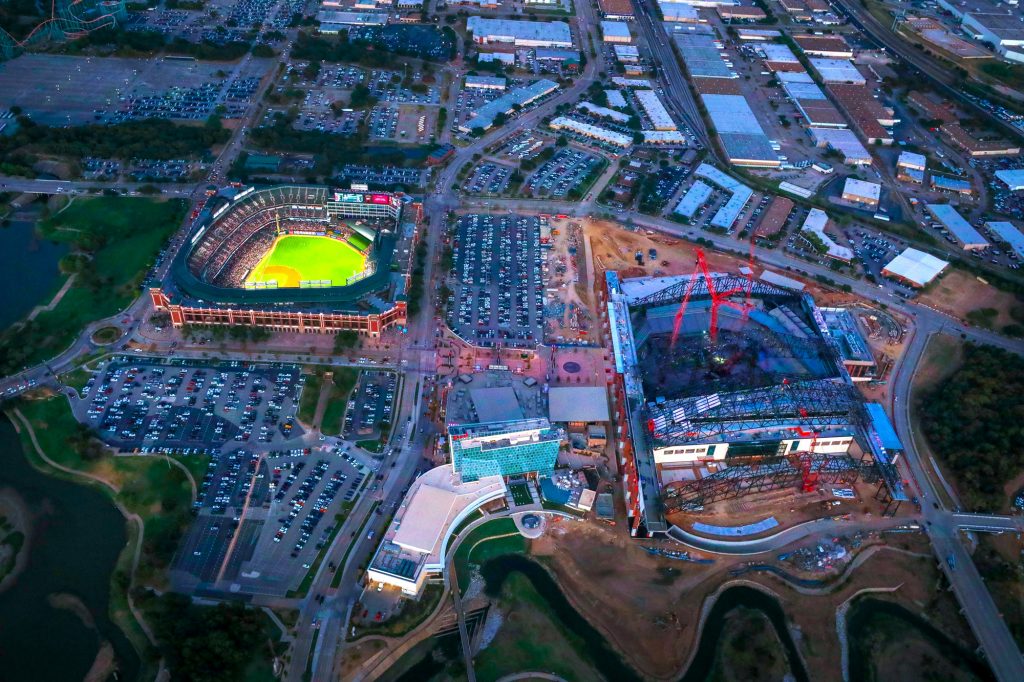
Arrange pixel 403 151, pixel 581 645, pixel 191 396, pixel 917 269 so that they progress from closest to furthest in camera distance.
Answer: pixel 581 645 → pixel 191 396 → pixel 917 269 → pixel 403 151

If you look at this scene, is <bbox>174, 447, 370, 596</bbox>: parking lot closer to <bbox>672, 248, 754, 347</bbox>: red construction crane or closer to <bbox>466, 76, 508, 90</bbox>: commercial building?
<bbox>672, 248, 754, 347</bbox>: red construction crane

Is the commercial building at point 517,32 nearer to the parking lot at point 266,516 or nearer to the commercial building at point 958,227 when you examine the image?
the commercial building at point 958,227

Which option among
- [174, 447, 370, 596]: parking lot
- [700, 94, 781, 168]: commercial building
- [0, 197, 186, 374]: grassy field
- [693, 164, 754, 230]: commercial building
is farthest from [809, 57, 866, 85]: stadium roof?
[174, 447, 370, 596]: parking lot

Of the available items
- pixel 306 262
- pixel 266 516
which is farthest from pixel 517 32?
pixel 266 516

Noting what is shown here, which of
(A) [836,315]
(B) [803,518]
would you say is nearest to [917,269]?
(A) [836,315]

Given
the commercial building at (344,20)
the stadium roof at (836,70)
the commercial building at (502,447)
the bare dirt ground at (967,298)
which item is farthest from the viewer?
the commercial building at (344,20)

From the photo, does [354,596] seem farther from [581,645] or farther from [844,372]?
[844,372]

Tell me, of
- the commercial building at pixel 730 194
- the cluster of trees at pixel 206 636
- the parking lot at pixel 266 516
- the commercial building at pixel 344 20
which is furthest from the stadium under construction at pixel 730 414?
the commercial building at pixel 344 20
